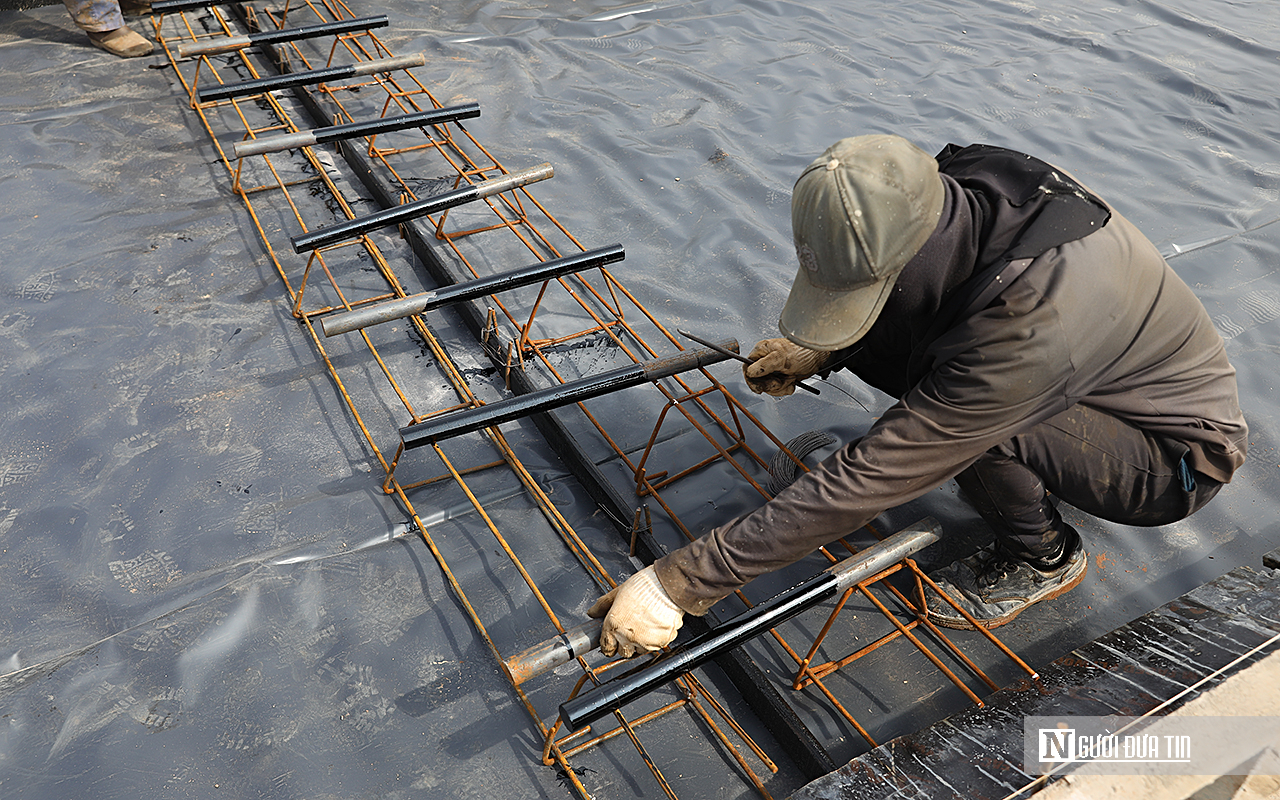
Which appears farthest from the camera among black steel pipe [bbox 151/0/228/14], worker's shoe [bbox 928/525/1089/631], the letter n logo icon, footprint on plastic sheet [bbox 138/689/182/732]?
black steel pipe [bbox 151/0/228/14]

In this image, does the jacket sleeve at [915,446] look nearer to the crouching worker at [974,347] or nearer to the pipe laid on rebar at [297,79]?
the crouching worker at [974,347]

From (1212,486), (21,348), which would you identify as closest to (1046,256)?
(1212,486)

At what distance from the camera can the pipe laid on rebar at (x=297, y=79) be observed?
13.7 ft

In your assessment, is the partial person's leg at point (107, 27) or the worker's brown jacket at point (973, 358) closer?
the worker's brown jacket at point (973, 358)

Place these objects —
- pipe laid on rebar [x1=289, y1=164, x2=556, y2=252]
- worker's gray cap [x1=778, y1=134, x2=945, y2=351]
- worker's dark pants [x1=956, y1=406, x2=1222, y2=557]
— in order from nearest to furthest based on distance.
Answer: worker's gray cap [x1=778, y1=134, x2=945, y2=351]
worker's dark pants [x1=956, y1=406, x2=1222, y2=557]
pipe laid on rebar [x1=289, y1=164, x2=556, y2=252]

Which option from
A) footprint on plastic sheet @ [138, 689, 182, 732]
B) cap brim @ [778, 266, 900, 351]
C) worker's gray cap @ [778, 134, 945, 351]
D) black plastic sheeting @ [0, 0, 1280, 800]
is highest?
worker's gray cap @ [778, 134, 945, 351]

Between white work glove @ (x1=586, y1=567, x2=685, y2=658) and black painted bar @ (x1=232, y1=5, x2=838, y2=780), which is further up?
white work glove @ (x1=586, y1=567, x2=685, y2=658)

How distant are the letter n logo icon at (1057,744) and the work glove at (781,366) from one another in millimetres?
1324

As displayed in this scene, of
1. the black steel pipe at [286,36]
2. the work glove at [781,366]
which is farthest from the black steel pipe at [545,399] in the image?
the black steel pipe at [286,36]

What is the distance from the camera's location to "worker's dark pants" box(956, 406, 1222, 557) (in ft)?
7.78

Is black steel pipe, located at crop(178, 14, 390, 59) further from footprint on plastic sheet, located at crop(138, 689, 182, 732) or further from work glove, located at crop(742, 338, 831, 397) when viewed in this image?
footprint on plastic sheet, located at crop(138, 689, 182, 732)

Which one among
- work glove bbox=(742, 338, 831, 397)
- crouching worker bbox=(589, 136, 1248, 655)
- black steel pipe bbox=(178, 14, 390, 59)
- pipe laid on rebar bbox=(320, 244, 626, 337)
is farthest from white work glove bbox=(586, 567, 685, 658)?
black steel pipe bbox=(178, 14, 390, 59)

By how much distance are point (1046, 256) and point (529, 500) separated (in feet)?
6.23

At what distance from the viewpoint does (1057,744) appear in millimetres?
1951
